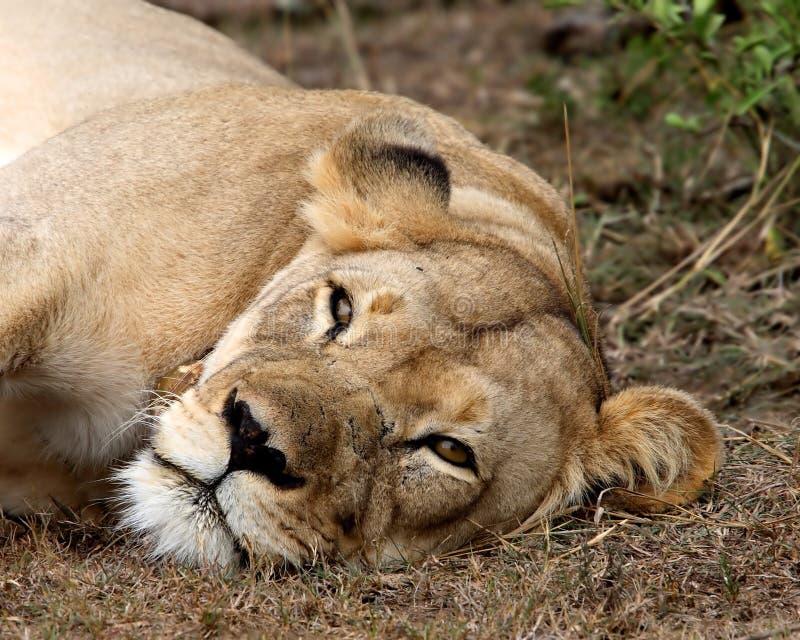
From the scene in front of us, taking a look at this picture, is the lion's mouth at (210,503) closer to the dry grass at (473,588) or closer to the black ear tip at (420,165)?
the dry grass at (473,588)

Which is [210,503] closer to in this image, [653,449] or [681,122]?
[653,449]

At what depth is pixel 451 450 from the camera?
3107 millimetres

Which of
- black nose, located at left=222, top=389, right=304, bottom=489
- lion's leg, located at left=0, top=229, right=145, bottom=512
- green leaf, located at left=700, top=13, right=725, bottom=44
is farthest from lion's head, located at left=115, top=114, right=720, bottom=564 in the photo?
green leaf, located at left=700, top=13, right=725, bottom=44

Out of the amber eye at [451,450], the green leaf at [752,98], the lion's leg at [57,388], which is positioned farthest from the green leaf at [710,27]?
the lion's leg at [57,388]

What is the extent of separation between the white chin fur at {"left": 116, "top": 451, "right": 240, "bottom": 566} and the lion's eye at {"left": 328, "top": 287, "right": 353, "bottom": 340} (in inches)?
23.3

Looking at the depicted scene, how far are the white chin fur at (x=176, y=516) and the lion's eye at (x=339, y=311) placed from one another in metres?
0.59

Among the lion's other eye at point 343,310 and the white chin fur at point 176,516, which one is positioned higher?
the lion's other eye at point 343,310

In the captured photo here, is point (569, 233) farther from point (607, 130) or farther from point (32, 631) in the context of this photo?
point (607, 130)

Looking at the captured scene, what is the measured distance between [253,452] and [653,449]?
51.9 inches

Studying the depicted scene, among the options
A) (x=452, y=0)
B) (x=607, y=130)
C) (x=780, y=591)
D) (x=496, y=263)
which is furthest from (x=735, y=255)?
(x=452, y=0)

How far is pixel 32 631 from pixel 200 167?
1.62m

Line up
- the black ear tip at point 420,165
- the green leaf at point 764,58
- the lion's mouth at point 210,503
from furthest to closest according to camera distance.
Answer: the green leaf at point 764,58
the black ear tip at point 420,165
the lion's mouth at point 210,503

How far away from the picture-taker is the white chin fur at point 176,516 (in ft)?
9.57

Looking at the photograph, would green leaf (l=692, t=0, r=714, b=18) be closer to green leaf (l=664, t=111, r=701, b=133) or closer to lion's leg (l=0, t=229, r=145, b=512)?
green leaf (l=664, t=111, r=701, b=133)
